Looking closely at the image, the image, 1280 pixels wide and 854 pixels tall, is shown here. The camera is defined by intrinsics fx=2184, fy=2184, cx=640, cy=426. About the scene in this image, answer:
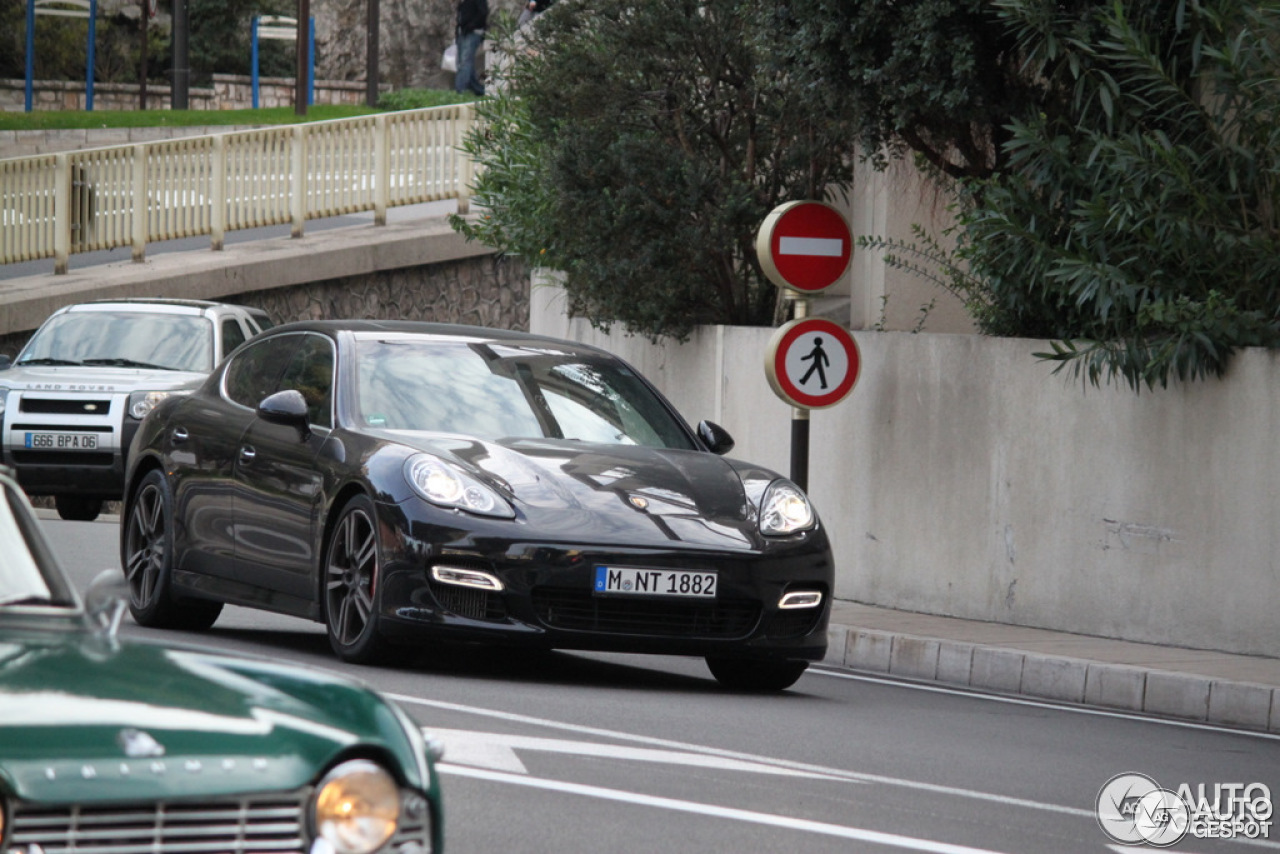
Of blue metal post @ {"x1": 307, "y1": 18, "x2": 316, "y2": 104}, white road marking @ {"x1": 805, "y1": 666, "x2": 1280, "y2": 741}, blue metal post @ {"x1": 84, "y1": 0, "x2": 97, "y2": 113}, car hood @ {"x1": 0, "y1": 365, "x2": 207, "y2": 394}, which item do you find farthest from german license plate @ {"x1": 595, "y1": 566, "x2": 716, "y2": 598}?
blue metal post @ {"x1": 84, "y1": 0, "x2": 97, "y2": 113}

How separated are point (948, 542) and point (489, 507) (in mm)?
5114

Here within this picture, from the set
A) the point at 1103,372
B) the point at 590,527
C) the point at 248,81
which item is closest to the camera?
the point at 590,527

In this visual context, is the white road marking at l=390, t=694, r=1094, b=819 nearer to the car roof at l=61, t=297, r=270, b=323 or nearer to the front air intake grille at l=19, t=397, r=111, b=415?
the front air intake grille at l=19, t=397, r=111, b=415

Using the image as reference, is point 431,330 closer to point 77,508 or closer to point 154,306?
point 154,306

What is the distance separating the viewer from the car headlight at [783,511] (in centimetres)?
909

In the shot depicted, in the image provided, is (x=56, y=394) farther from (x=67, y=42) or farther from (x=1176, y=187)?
(x=67, y=42)

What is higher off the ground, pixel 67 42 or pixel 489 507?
pixel 67 42

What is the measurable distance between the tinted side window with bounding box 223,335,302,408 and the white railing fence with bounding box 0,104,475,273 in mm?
15722

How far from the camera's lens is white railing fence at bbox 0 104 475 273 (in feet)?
86.3

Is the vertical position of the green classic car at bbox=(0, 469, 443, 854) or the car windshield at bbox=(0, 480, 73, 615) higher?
the car windshield at bbox=(0, 480, 73, 615)

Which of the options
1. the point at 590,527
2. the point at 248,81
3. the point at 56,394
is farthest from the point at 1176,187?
the point at 248,81

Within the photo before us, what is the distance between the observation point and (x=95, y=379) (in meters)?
18.1

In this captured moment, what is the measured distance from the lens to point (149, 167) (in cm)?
2636

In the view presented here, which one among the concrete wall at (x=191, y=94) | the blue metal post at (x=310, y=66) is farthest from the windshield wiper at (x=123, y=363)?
the concrete wall at (x=191, y=94)
